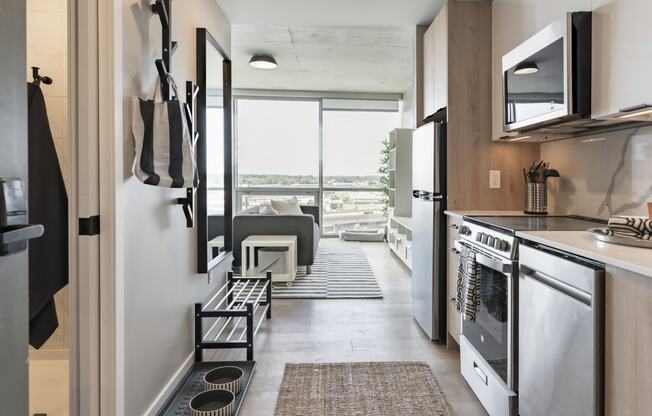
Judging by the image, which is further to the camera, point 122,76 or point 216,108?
point 216,108

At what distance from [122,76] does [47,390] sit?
1.83 meters

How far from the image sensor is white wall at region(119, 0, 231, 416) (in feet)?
5.24

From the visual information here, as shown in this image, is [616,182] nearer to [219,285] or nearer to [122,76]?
[122,76]

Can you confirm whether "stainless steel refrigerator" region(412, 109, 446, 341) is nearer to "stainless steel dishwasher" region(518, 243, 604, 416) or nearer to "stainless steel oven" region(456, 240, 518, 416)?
"stainless steel oven" region(456, 240, 518, 416)

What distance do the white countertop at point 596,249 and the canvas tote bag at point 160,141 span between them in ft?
5.03

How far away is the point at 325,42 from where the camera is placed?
4535 mm

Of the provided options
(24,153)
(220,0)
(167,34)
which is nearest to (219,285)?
(167,34)

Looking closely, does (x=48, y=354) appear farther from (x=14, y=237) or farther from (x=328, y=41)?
(x=328, y=41)

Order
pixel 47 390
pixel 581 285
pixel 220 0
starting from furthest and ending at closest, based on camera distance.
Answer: pixel 220 0 < pixel 47 390 < pixel 581 285

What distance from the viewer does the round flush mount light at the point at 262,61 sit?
5.02 meters

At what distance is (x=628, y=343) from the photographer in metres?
1.07

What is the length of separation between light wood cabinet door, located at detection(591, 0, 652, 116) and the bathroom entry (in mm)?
2122

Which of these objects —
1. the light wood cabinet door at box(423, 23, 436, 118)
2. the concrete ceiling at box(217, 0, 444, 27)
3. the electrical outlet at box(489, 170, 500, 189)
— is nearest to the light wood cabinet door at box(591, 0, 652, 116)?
the electrical outlet at box(489, 170, 500, 189)

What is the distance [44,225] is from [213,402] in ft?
3.66
